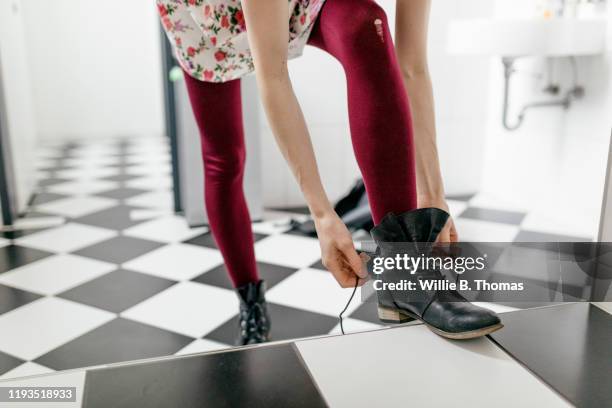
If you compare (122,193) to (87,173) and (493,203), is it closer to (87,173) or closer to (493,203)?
(87,173)

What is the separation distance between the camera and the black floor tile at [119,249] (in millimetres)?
1978

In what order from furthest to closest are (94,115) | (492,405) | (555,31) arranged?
(94,115) → (555,31) → (492,405)

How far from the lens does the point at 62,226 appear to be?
232 cm

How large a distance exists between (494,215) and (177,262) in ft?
4.28

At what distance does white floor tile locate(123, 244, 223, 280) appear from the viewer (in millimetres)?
1833

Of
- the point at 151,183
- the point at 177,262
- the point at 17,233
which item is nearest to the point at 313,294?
the point at 177,262

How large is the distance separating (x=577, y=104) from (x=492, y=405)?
1776 millimetres

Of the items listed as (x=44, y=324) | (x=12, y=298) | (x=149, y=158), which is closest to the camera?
(x=44, y=324)

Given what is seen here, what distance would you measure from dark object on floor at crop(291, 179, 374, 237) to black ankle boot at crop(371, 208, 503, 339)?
4.11ft

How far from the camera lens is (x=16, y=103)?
266cm

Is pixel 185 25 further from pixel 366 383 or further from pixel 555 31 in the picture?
pixel 555 31

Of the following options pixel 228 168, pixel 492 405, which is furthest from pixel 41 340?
pixel 492 405

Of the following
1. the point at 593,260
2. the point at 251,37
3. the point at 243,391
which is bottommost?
the point at 243,391

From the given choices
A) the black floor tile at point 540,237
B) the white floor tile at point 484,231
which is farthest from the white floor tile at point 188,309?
the black floor tile at point 540,237
